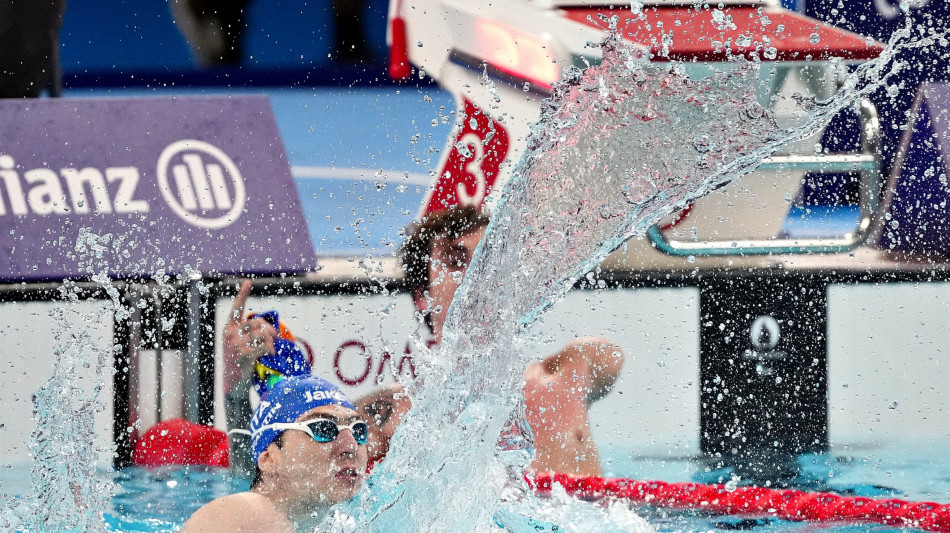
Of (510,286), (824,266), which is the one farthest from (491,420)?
(824,266)

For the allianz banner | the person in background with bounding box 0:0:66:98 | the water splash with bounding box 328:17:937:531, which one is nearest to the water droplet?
the water splash with bounding box 328:17:937:531

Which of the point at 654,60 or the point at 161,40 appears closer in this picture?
the point at 654,60

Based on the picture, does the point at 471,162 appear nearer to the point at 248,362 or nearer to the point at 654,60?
the point at 654,60

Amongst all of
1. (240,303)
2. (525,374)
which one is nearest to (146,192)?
(240,303)

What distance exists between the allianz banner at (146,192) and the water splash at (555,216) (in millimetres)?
1655

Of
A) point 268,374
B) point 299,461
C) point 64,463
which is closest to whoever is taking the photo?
point 299,461

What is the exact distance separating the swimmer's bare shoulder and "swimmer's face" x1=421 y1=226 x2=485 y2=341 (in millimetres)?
684

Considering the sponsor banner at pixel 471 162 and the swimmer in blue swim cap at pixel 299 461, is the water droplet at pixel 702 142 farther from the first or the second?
the sponsor banner at pixel 471 162

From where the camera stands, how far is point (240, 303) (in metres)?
3.01

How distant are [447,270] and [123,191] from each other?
1403 millimetres

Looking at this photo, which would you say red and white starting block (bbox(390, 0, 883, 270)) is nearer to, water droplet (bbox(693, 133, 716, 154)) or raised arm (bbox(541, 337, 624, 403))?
raised arm (bbox(541, 337, 624, 403))

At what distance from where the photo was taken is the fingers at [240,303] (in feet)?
9.59

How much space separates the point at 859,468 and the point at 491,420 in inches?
81.2

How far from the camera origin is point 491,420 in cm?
156
